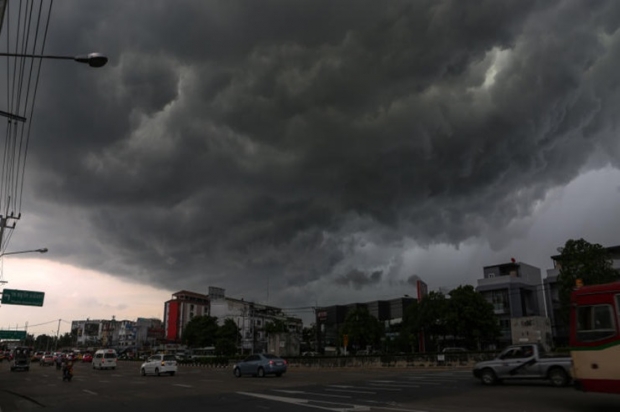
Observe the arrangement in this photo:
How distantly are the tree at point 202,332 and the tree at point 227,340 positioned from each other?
337 cm

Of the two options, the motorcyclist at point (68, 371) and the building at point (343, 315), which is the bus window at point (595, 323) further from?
the building at point (343, 315)

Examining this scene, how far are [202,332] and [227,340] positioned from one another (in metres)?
9.52

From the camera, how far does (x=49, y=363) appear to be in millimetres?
70875

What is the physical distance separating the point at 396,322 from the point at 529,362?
86693 mm

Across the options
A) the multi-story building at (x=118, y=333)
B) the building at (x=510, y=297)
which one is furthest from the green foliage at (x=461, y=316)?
the multi-story building at (x=118, y=333)

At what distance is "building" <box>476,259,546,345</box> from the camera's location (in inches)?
2842

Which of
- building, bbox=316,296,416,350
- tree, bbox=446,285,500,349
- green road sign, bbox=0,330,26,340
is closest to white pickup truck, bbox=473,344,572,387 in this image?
tree, bbox=446,285,500,349

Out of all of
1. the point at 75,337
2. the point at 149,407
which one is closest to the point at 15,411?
the point at 149,407

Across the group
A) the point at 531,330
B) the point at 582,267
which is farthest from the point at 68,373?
the point at 531,330

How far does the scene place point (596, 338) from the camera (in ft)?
38.9

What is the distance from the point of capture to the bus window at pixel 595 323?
11.7 m

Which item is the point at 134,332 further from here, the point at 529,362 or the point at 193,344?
the point at 529,362

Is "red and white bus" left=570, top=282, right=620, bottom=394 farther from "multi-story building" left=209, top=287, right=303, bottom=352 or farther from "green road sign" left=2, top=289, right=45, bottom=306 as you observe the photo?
"multi-story building" left=209, top=287, right=303, bottom=352

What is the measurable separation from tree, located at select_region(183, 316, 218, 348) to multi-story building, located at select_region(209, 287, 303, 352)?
64.8 ft
